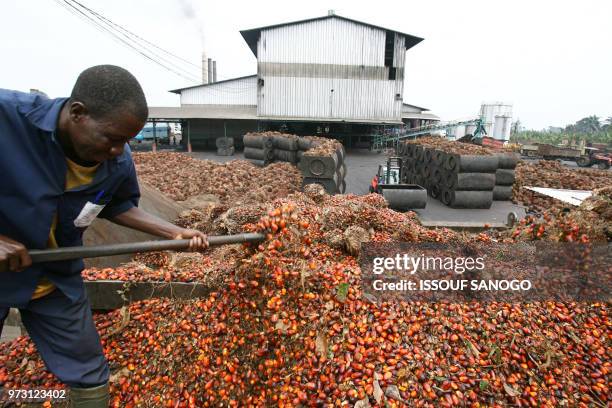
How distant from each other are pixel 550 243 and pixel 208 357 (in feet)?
13.2

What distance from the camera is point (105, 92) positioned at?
1922 millimetres

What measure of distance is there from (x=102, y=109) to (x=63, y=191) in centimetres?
63

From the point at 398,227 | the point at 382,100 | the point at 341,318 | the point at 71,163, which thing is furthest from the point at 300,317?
the point at 382,100

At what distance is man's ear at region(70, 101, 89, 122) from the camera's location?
6.33 ft

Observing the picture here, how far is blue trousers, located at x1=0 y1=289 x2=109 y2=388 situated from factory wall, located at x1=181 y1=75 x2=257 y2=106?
30907 millimetres

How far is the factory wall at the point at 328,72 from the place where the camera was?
2625cm

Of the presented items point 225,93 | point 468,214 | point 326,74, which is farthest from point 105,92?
point 225,93

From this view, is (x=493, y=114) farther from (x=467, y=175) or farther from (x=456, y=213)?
(x=456, y=213)

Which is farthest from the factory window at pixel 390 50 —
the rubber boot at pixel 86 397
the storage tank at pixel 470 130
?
the rubber boot at pixel 86 397

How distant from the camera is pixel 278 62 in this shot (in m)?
26.7

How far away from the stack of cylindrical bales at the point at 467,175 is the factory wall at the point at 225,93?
21.7 meters

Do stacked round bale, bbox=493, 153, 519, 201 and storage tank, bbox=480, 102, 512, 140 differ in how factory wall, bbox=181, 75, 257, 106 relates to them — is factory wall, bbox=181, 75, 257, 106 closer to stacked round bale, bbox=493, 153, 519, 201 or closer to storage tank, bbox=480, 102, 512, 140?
stacked round bale, bbox=493, 153, 519, 201

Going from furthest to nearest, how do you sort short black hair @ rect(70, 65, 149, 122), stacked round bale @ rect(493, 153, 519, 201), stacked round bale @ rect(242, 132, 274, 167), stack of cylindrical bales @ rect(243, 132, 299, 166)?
stacked round bale @ rect(242, 132, 274, 167) → stack of cylindrical bales @ rect(243, 132, 299, 166) → stacked round bale @ rect(493, 153, 519, 201) → short black hair @ rect(70, 65, 149, 122)

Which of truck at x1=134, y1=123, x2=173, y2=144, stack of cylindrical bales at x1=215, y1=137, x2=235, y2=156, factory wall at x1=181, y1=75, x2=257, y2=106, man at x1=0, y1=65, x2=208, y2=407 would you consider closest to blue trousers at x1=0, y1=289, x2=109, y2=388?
man at x1=0, y1=65, x2=208, y2=407
